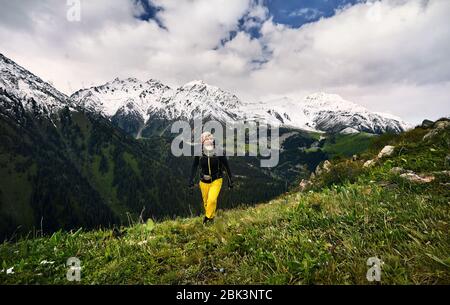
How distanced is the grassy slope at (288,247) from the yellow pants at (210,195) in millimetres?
1622

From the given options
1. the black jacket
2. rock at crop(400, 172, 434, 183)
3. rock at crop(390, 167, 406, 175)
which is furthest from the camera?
the black jacket

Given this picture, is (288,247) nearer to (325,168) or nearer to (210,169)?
(210,169)

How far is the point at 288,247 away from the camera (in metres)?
5.84

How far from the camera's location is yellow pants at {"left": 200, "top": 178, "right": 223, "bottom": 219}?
433 inches

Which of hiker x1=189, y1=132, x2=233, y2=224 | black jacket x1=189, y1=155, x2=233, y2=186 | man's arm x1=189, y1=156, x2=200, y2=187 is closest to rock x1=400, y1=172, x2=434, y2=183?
black jacket x1=189, y1=155, x2=233, y2=186

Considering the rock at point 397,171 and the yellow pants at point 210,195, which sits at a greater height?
the rock at point 397,171

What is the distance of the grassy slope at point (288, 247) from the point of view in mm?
4785

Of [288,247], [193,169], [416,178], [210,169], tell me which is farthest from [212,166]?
[416,178]

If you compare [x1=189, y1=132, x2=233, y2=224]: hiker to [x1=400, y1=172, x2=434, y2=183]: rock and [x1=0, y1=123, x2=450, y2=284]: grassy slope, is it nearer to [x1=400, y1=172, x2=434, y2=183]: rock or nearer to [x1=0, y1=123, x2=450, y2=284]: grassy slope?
[x1=0, y1=123, x2=450, y2=284]: grassy slope

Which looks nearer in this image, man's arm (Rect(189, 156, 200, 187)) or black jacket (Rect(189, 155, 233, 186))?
black jacket (Rect(189, 155, 233, 186))

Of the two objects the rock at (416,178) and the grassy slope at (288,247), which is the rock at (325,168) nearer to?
the rock at (416,178)

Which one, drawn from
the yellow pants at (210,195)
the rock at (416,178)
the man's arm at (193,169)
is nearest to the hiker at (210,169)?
the yellow pants at (210,195)

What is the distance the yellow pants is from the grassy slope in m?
1.62

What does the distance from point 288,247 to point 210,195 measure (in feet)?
19.6
